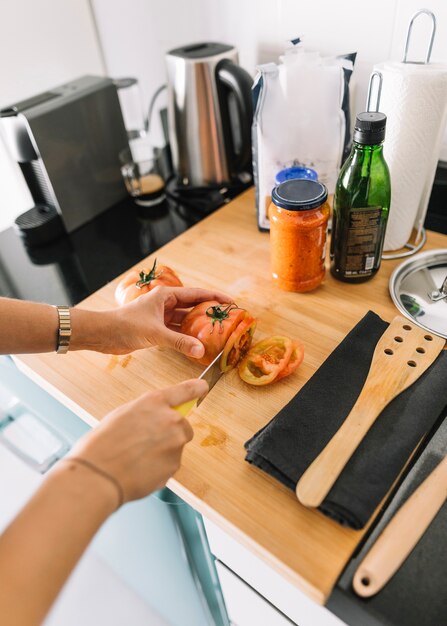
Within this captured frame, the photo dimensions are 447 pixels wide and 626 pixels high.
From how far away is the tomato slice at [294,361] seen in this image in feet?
2.13

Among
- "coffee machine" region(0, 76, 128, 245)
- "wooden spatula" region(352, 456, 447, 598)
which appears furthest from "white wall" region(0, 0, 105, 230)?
"wooden spatula" region(352, 456, 447, 598)

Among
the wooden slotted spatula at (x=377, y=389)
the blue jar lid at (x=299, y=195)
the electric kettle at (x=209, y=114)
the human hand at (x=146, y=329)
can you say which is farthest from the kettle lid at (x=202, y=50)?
the wooden slotted spatula at (x=377, y=389)

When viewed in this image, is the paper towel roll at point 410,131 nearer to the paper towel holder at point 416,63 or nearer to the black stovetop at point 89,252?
the paper towel holder at point 416,63

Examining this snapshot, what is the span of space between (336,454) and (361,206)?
1.26ft

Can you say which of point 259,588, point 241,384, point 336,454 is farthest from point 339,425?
point 259,588

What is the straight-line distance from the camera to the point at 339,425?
57cm

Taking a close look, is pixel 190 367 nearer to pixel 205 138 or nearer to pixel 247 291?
pixel 247 291

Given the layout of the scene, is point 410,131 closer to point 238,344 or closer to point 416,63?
point 416,63

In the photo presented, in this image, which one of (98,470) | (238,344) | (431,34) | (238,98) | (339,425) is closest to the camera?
(98,470)

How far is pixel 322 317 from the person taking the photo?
752 mm

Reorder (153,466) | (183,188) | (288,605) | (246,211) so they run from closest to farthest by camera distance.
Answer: (153,466) → (288,605) → (246,211) → (183,188)

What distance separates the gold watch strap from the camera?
0.66 metres

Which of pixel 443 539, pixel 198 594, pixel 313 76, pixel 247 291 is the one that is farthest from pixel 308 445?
pixel 313 76

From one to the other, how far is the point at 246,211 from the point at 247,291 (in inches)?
10.9
